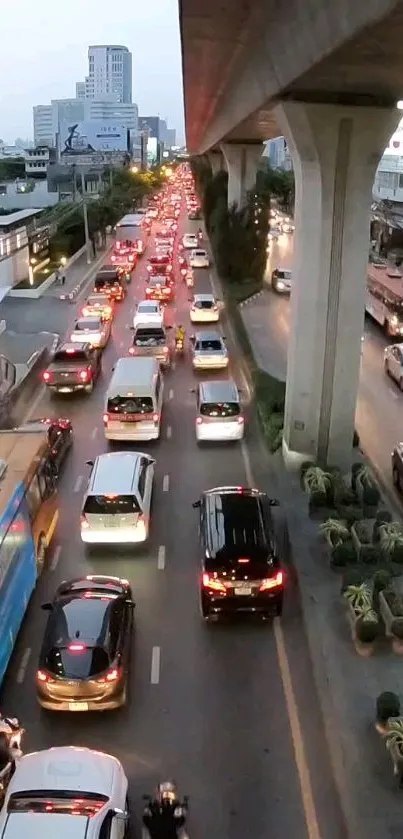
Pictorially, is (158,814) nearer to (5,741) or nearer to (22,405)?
(5,741)

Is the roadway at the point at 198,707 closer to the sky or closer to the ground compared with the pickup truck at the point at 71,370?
closer to the ground

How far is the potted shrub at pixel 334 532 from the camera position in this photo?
1444 cm

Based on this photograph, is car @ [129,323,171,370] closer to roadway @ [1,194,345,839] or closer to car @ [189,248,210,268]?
roadway @ [1,194,345,839]

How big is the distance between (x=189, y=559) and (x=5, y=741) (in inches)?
245

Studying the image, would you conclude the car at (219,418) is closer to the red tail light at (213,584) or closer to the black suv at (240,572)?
the black suv at (240,572)

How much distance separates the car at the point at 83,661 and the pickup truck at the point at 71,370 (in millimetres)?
14963

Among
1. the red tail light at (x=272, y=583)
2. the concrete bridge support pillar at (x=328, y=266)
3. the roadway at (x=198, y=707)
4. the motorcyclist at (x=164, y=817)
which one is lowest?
the roadway at (x=198, y=707)

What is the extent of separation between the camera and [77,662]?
10.4m

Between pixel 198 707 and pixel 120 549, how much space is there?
496cm

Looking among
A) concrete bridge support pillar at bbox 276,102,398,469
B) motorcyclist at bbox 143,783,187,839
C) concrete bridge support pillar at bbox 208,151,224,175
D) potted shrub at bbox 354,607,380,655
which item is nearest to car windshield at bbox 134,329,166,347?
concrete bridge support pillar at bbox 276,102,398,469

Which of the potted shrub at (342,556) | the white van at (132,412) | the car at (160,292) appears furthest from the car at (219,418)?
the car at (160,292)

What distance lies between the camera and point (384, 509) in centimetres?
1670

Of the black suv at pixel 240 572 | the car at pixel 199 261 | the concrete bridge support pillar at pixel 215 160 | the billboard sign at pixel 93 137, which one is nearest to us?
the black suv at pixel 240 572

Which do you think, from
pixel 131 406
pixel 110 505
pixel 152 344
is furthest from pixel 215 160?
pixel 110 505
